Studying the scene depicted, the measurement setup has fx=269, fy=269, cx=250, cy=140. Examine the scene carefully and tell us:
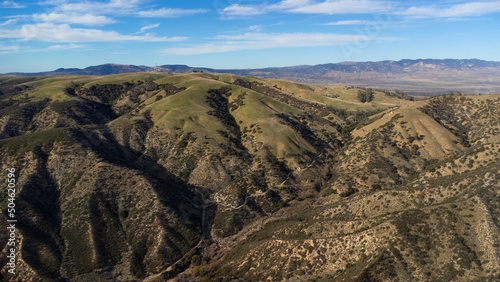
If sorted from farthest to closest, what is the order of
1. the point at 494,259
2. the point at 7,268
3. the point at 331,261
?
the point at 7,268 → the point at 331,261 → the point at 494,259

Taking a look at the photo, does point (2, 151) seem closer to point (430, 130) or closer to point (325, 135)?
point (325, 135)

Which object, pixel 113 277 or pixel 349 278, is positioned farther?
pixel 113 277

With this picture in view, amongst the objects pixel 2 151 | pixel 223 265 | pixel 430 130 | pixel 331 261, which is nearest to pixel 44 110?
pixel 2 151

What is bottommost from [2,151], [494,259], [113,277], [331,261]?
[113,277]

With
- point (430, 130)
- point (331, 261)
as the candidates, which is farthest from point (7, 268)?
point (430, 130)

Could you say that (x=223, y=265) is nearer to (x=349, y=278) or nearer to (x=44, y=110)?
(x=349, y=278)

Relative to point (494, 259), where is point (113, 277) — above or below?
below

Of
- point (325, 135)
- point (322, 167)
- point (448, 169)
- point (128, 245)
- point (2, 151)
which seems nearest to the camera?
point (128, 245)
